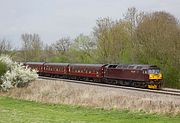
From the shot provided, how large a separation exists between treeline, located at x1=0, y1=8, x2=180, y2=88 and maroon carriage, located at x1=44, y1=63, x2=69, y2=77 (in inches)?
351

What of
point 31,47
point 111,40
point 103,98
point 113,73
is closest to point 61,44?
point 31,47

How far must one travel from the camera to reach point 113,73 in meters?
48.4

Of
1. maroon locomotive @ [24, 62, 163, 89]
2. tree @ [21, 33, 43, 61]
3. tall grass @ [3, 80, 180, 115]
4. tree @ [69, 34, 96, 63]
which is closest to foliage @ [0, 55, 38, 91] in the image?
tall grass @ [3, 80, 180, 115]

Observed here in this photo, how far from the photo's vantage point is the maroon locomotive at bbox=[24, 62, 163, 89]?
42.2 m

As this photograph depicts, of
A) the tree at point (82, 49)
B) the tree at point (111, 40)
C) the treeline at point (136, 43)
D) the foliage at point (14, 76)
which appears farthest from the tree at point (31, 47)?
the foliage at point (14, 76)

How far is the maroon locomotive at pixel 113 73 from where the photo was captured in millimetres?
42156

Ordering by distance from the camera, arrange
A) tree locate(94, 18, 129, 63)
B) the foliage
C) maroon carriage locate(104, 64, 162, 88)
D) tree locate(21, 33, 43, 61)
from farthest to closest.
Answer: tree locate(21, 33, 43, 61) → tree locate(94, 18, 129, 63) → the foliage → maroon carriage locate(104, 64, 162, 88)

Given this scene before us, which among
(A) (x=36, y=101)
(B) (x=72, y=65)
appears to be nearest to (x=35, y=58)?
(B) (x=72, y=65)

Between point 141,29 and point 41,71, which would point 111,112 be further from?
point 41,71

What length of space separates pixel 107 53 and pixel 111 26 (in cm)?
706

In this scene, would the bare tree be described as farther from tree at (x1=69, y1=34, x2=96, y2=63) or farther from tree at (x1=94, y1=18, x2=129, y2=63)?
tree at (x1=94, y1=18, x2=129, y2=63)

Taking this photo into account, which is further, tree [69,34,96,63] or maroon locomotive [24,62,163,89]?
tree [69,34,96,63]

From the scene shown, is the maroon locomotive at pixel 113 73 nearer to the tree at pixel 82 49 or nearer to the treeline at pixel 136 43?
the treeline at pixel 136 43

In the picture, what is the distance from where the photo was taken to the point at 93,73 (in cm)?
5394
